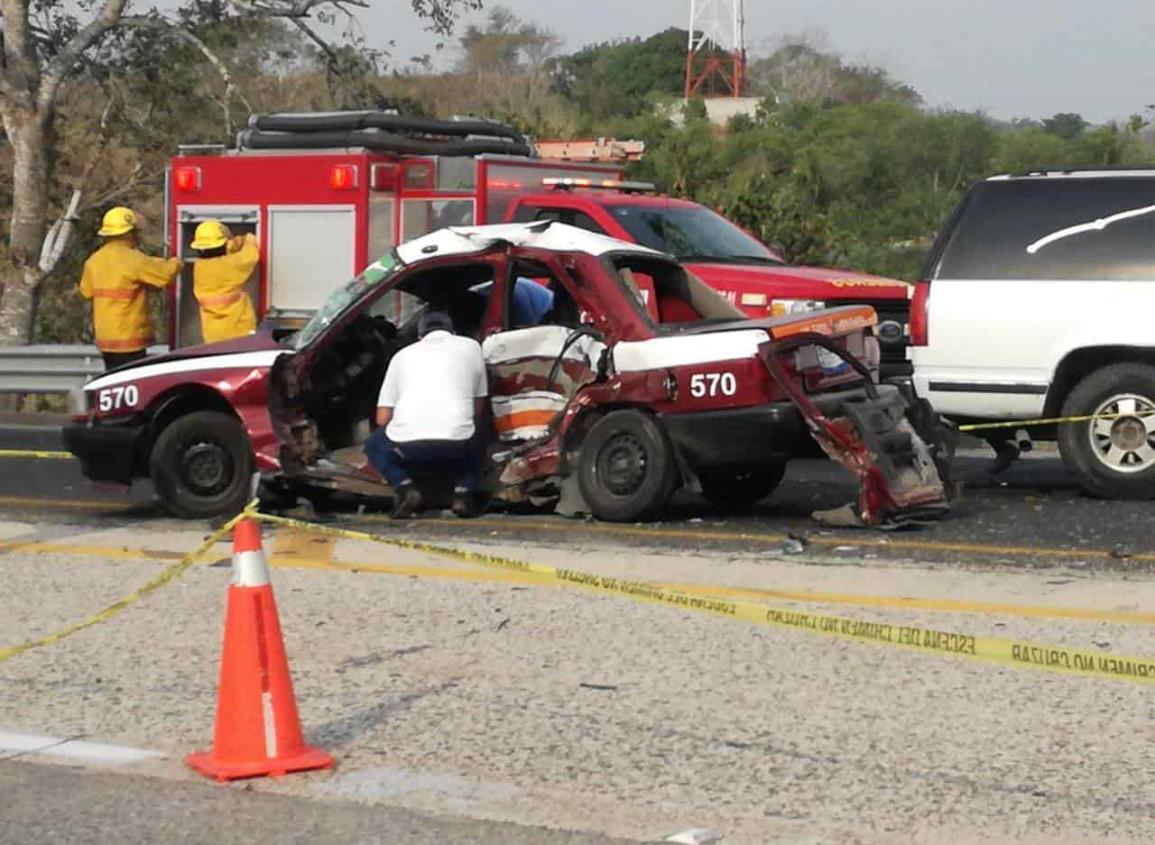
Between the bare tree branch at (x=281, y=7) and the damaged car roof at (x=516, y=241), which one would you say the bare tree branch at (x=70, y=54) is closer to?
the bare tree branch at (x=281, y=7)

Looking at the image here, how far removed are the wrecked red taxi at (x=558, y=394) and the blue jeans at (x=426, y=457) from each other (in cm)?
12

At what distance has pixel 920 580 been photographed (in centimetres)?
955

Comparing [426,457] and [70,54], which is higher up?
[70,54]

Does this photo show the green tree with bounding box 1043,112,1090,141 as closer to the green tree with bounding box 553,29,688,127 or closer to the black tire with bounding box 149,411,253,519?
the green tree with bounding box 553,29,688,127

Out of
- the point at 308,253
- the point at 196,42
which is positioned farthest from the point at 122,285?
the point at 196,42

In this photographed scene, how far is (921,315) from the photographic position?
1250cm

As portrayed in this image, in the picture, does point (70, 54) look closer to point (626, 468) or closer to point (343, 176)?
point (343, 176)

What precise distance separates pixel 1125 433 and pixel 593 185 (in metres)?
6.16

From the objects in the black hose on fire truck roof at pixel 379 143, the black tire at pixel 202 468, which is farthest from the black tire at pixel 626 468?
the black hose on fire truck roof at pixel 379 143

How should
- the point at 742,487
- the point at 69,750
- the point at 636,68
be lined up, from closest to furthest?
the point at 69,750 < the point at 742,487 < the point at 636,68

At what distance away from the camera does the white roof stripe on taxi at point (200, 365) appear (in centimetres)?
1201

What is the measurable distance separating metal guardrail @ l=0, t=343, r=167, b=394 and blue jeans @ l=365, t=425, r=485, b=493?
8433 mm

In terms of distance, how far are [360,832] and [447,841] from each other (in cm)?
26

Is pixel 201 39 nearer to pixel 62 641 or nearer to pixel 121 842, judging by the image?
pixel 62 641
